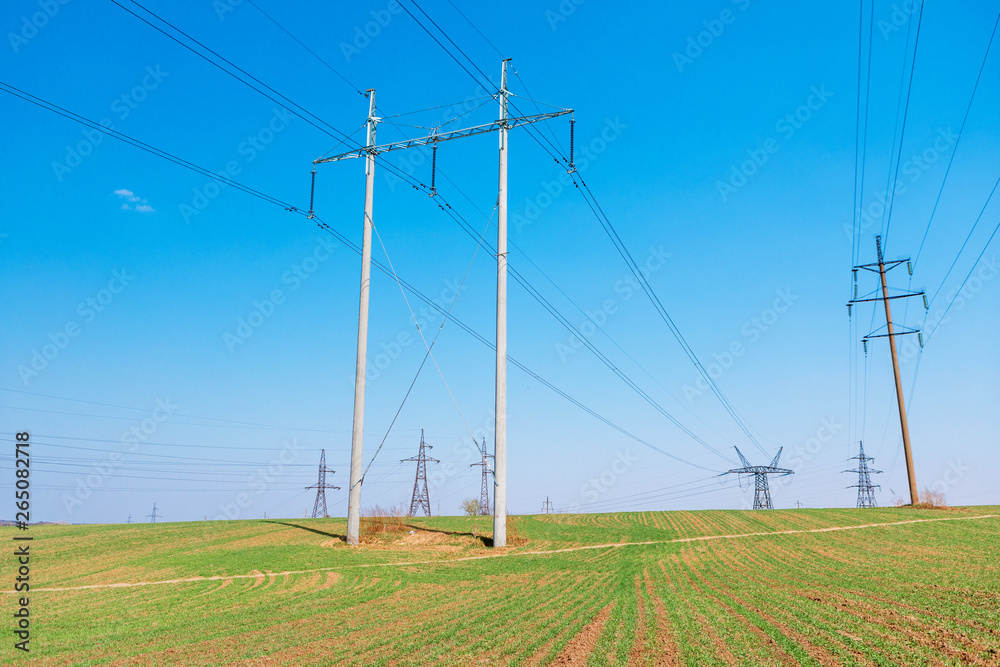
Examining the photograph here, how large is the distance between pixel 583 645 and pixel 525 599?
5.46 meters

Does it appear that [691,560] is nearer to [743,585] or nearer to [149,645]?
[743,585]

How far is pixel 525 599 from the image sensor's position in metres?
16.9

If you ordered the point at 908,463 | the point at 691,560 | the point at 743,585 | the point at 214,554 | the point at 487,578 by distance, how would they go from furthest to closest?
1. the point at 908,463
2. the point at 214,554
3. the point at 691,560
4. the point at 487,578
5. the point at 743,585

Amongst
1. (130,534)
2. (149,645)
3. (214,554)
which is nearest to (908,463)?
(214,554)

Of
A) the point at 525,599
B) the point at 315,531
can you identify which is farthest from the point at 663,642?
the point at 315,531

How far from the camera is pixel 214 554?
27.0 meters

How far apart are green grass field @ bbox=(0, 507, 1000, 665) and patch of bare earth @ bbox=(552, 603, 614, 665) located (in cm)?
6

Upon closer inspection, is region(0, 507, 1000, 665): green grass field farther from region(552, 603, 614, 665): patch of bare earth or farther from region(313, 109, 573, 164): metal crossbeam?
region(313, 109, 573, 164): metal crossbeam

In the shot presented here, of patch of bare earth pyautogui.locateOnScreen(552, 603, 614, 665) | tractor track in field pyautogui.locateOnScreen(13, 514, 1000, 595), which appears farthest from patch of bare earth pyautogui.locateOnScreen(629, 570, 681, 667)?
tractor track in field pyautogui.locateOnScreen(13, 514, 1000, 595)

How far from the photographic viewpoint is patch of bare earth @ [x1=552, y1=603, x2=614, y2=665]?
10717mm

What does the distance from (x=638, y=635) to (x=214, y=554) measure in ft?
69.6

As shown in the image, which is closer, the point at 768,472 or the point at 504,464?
the point at 504,464

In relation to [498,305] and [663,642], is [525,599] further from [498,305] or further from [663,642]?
[498,305]

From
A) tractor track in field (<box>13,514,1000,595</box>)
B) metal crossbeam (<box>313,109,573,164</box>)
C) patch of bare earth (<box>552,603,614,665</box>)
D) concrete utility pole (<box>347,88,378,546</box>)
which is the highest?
metal crossbeam (<box>313,109,573,164</box>)
